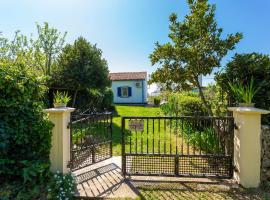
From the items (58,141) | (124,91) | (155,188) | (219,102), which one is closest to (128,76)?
(124,91)

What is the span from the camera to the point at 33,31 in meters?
15.8

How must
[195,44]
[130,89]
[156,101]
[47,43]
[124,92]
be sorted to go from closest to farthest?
[195,44]
[47,43]
[156,101]
[130,89]
[124,92]

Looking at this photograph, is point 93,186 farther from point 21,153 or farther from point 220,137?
point 220,137

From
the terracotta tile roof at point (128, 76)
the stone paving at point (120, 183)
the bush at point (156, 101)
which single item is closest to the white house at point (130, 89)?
the terracotta tile roof at point (128, 76)

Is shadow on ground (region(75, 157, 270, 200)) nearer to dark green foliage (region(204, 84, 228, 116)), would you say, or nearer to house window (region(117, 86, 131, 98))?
dark green foliage (region(204, 84, 228, 116))

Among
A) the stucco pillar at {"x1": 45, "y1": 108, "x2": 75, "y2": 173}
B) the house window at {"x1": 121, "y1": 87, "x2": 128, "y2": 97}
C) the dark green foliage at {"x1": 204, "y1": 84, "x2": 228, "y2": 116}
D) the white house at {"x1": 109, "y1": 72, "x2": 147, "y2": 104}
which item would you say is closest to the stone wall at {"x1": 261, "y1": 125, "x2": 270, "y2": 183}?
the dark green foliage at {"x1": 204, "y1": 84, "x2": 228, "y2": 116}

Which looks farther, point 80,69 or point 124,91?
point 124,91

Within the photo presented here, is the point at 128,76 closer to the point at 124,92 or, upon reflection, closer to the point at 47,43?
the point at 124,92

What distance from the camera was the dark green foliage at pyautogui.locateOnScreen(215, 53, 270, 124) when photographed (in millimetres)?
4602

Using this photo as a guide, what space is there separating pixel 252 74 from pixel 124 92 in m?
22.9

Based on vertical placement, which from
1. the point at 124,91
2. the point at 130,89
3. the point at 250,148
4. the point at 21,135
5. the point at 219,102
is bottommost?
the point at 250,148

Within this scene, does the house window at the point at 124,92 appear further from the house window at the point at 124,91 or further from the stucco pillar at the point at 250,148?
the stucco pillar at the point at 250,148

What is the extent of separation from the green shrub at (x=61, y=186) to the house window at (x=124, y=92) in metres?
23.2

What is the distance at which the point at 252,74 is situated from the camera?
15.5ft
